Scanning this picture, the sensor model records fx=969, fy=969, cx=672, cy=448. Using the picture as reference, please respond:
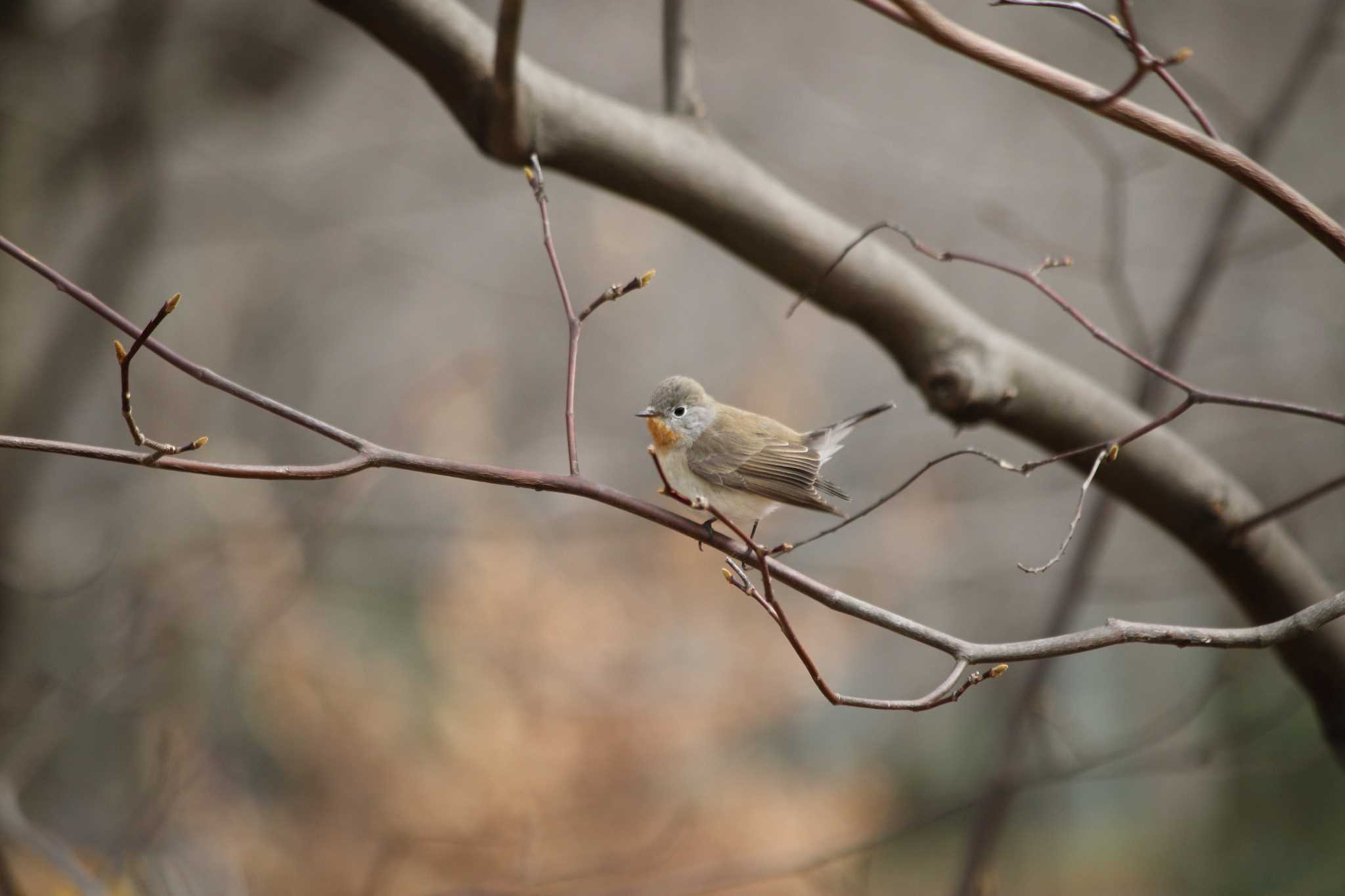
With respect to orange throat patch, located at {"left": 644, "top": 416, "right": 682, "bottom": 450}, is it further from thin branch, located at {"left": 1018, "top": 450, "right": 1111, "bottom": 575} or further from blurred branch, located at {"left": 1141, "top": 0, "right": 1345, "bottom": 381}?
blurred branch, located at {"left": 1141, "top": 0, "right": 1345, "bottom": 381}

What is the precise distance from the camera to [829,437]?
0.98 m

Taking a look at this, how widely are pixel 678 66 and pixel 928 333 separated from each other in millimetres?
396

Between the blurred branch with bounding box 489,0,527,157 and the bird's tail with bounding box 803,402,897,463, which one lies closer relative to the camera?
the blurred branch with bounding box 489,0,527,157

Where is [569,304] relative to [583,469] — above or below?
below

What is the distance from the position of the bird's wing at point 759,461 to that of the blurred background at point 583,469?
1.02 meters

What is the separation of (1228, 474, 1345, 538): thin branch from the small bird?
396 mm

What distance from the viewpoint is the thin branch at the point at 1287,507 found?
0.80 meters

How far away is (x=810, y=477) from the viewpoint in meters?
0.97

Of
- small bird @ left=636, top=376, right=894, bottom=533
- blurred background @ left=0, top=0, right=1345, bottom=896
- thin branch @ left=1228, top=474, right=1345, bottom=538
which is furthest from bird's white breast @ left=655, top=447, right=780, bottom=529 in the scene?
blurred background @ left=0, top=0, right=1345, bottom=896

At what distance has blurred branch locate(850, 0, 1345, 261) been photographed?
592 millimetres

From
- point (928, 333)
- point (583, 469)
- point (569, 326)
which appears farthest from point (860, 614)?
point (583, 469)

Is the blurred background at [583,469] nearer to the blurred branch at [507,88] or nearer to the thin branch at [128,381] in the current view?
the blurred branch at [507,88]

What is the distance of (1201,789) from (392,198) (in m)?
2.77

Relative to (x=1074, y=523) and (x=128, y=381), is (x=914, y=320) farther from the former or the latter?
(x=128, y=381)
